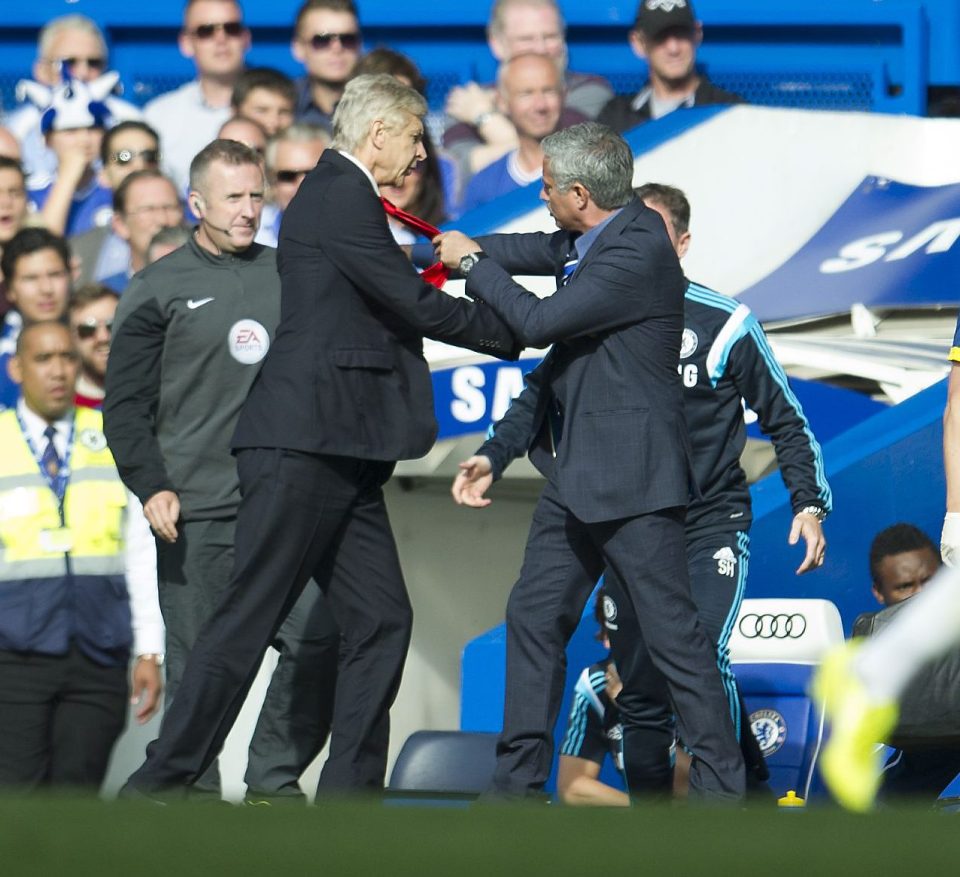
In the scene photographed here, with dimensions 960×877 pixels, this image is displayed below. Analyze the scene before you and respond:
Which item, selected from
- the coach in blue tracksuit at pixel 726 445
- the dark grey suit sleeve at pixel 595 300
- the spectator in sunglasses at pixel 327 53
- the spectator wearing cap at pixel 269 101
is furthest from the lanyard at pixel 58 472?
the spectator in sunglasses at pixel 327 53

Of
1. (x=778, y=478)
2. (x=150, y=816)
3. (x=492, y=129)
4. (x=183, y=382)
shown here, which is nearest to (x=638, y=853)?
(x=150, y=816)

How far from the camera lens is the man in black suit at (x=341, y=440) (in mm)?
5723

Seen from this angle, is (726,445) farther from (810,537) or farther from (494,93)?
(494,93)

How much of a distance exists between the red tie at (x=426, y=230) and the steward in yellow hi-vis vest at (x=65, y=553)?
136cm

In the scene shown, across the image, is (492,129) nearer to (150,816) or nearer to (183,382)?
(183,382)

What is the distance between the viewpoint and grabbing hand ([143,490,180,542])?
638cm

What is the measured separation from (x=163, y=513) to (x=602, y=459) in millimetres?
1450

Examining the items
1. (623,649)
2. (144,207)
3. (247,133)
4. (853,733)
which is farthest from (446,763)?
(247,133)

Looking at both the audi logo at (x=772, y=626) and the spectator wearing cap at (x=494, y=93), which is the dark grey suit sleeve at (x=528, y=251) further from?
the spectator wearing cap at (x=494, y=93)

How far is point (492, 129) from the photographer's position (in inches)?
402

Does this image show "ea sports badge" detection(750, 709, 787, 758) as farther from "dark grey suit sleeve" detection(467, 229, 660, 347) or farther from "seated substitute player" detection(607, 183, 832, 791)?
"dark grey suit sleeve" detection(467, 229, 660, 347)

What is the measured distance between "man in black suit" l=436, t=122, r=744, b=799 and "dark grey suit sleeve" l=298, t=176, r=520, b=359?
0.54ft

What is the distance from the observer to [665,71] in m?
9.80

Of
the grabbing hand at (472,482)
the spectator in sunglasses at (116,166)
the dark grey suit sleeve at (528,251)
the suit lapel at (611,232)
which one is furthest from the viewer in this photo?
the spectator in sunglasses at (116,166)
